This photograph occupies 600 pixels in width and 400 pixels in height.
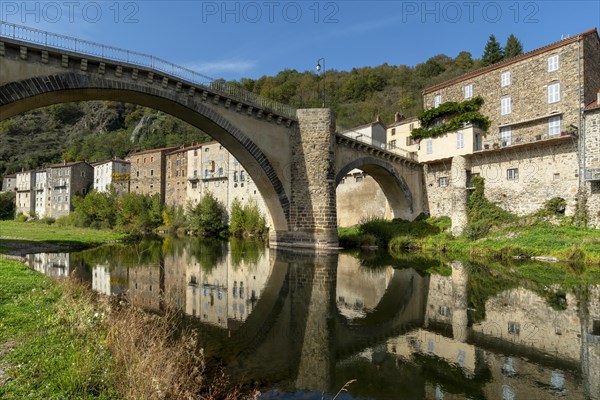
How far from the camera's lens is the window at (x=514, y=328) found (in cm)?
946

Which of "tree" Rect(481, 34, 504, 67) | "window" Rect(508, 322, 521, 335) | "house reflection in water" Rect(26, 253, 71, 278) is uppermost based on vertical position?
"tree" Rect(481, 34, 504, 67)

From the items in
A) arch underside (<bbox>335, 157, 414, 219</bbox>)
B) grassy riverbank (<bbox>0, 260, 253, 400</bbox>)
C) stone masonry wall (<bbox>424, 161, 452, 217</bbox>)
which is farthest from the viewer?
stone masonry wall (<bbox>424, 161, 452, 217</bbox>)

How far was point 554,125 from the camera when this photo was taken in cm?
2820

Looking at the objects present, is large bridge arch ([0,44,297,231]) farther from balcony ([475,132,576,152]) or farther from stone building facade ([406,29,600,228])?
balcony ([475,132,576,152])

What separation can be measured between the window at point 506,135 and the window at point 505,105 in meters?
1.22

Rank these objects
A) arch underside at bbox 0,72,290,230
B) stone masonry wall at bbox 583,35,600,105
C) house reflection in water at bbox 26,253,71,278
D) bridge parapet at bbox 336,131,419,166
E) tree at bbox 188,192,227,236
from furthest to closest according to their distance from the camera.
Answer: tree at bbox 188,192,227,236 → bridge parapet at bbox 336,131,419,166 → stone masonry wall at bbox 583,35,600,105 → arch underside at bbox 0,72,290,230 → house reflection in water at bbox 26,253,71,278

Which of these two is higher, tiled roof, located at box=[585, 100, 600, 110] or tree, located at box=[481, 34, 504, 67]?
tree, located at box=[481, 34, 504, 67]

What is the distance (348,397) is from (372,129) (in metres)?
35.4

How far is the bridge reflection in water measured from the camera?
667cm

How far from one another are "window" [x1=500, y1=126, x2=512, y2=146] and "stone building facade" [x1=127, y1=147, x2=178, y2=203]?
4914cm

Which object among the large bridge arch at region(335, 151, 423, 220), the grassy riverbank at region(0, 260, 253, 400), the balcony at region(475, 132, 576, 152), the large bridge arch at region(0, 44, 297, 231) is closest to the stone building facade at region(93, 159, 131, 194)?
the large bridge arch at region(335, 151, 423, 220)

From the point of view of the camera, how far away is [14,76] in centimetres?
1639

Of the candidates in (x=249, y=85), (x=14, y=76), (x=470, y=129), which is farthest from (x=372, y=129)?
(x=249, y=85)

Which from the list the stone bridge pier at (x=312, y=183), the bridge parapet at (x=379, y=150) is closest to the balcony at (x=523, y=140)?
the bridge parapet at (x=379, y=150)
